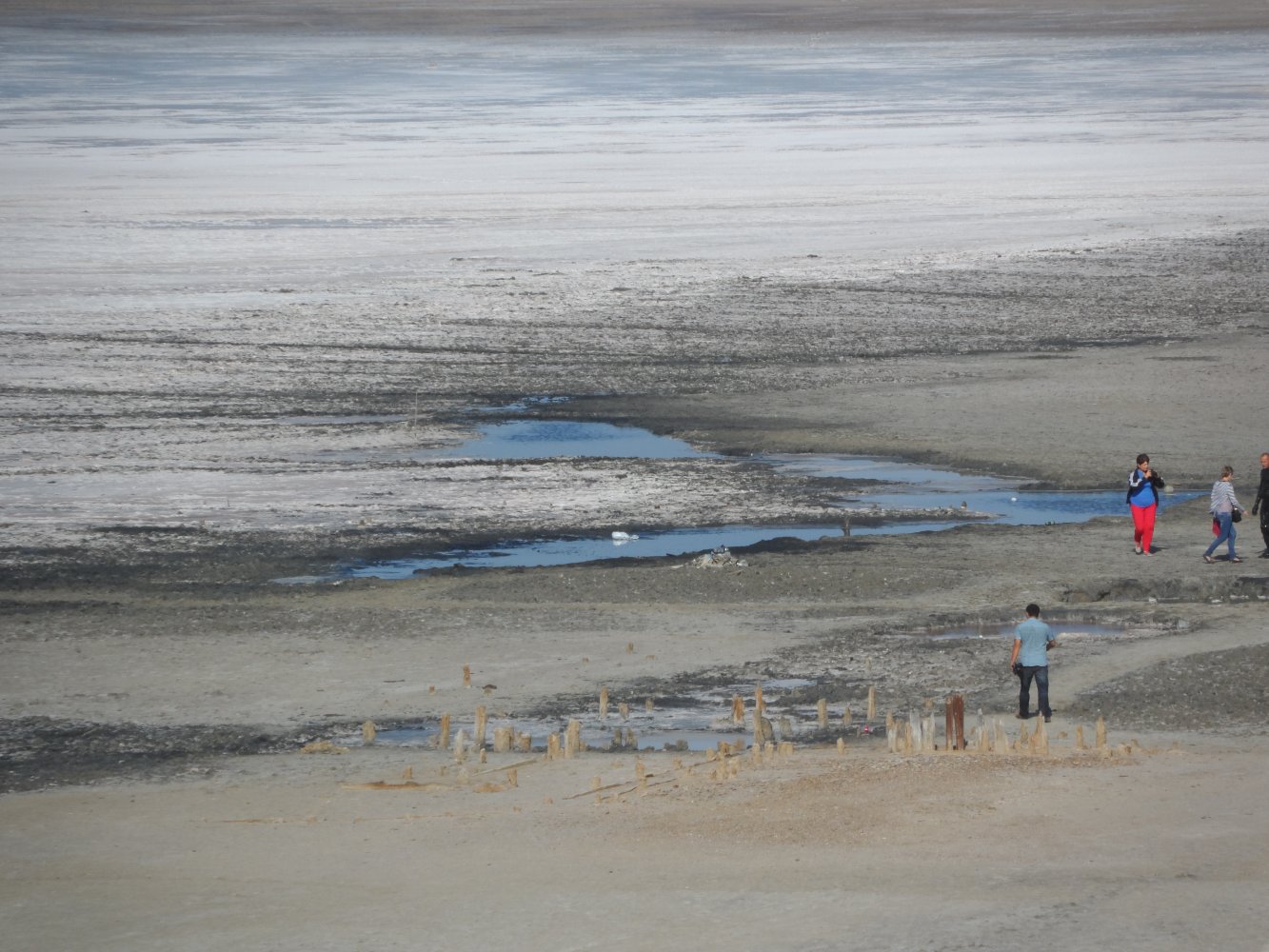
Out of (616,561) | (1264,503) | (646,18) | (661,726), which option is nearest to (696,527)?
(616,561)

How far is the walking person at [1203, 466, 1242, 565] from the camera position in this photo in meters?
17.6

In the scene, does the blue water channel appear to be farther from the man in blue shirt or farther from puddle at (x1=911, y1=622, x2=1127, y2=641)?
the man in blue shirt

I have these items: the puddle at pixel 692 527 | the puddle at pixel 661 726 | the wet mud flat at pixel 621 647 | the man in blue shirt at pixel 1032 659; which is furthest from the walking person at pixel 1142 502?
the puddle at pixel 661 726

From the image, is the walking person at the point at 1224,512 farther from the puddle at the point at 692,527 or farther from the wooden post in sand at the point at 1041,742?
the wooden post in sand at the point at 1041,742

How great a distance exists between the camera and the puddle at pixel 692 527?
18688 mm

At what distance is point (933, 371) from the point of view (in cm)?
2711

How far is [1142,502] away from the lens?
709 inches

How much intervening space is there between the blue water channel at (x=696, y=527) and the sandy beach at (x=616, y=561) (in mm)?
329

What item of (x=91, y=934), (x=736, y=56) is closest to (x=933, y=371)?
(x=91, y=934)

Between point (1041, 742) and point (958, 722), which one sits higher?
point (958, 722)

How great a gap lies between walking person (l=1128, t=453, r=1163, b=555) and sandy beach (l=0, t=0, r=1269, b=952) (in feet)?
1.01

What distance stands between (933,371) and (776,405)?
324cm

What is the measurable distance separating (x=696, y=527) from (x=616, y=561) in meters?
1.44

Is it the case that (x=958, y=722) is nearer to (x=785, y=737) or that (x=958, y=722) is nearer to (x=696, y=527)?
→ (x=785, y=737)
